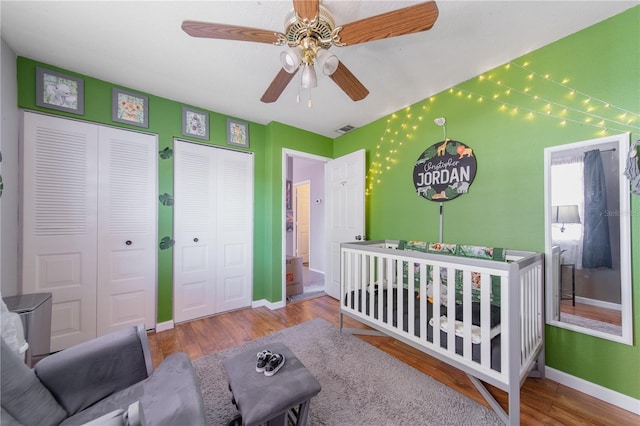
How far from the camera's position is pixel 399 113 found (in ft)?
9.03

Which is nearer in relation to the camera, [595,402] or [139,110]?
[595,402]

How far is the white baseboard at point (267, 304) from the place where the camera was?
304cm

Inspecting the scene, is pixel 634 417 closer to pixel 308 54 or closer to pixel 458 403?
pixel 458 403

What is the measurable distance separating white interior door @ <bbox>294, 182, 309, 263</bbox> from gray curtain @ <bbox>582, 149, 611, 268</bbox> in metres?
4.51

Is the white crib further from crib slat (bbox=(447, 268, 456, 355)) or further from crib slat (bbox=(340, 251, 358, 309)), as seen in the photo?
crib slat (bbox=(340, 251, 358, 309))

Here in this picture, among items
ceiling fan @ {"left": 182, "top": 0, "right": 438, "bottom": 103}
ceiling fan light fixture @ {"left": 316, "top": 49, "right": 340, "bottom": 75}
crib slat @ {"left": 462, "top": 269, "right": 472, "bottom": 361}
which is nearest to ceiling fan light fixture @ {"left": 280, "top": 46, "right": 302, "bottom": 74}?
ceiling fan @ {"left": 182, "top": 0, "right": 438, "bottom": 103}

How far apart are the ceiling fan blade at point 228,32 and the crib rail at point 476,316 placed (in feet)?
5.53

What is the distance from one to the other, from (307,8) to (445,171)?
1876 millimetres

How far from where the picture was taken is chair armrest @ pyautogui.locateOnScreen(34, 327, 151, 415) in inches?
41.0

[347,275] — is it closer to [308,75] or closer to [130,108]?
[308,75]

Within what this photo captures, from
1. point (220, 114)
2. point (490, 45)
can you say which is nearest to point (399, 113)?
point (490, 45)

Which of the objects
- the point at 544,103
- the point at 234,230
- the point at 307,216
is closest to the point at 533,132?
the point at 544,103

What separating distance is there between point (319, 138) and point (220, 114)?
1395mm

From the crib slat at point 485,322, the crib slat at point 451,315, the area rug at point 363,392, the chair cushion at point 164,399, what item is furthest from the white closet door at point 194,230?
the crib slat at point 485,322
